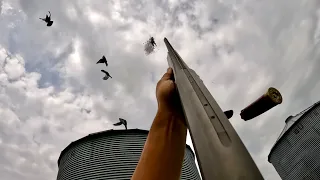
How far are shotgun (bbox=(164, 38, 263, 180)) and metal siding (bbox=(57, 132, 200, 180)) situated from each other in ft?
36.2

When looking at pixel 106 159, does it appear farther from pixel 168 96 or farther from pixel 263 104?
pixel 263 104

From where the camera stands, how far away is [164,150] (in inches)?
53.6

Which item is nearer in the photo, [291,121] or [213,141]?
[213,141]

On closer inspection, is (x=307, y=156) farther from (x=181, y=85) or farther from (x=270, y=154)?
(x=181, y=85)

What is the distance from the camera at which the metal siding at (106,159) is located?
11695 millimetres

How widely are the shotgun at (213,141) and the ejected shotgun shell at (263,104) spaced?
442 mm

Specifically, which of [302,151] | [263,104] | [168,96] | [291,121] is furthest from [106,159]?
[263,104]

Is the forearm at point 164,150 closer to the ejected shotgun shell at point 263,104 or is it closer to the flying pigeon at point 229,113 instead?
the flying pigeon at point 229,113

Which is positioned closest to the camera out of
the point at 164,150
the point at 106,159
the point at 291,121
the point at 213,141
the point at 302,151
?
the point at 213,141

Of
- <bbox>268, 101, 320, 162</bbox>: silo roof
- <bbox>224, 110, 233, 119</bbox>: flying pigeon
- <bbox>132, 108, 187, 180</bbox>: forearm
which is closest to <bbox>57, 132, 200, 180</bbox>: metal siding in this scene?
<bbox>268, 101, 320, 162</bbox>: silo roof

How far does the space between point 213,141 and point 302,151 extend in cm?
1545

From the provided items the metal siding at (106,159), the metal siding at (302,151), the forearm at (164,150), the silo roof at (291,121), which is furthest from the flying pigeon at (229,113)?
the silo roof at (291,121)

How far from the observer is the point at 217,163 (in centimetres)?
72

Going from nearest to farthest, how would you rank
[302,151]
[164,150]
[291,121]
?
1. [164,150]
2. [302,151]
3. [291,121]
